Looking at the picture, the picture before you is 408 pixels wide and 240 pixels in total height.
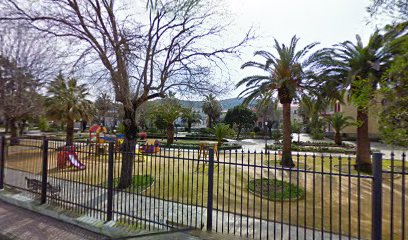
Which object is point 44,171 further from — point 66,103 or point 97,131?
point 66,103

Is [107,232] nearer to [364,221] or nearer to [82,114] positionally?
[364,221]

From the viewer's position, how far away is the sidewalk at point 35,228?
560 cm

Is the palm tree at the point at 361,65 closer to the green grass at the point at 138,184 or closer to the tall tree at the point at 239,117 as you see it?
the green grass at the point at 138,184

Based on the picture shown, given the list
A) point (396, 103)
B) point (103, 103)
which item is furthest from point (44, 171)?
point (103, 103)

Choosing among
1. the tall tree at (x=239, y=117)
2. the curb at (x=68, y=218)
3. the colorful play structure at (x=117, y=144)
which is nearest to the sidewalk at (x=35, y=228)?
the curb at (x=68, y=218)

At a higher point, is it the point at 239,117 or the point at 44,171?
the point at 239,117

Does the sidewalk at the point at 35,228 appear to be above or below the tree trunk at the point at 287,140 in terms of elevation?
below

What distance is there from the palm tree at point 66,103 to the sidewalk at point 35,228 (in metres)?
15.5

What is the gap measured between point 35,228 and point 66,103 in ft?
58.4

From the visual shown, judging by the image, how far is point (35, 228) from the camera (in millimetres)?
6035

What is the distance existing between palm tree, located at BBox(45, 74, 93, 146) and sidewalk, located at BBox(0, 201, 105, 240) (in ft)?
51.0

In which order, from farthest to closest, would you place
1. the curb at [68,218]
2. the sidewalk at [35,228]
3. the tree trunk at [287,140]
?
1. the tree trunk at [287,140]
2. the sidewalk at [35,228]
3. the curb at [68,218]

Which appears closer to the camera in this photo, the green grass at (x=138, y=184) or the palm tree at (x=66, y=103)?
the green grass at (x=138, y=184)

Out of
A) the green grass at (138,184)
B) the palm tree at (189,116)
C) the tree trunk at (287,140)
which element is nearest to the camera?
the green grass at (138,184)
